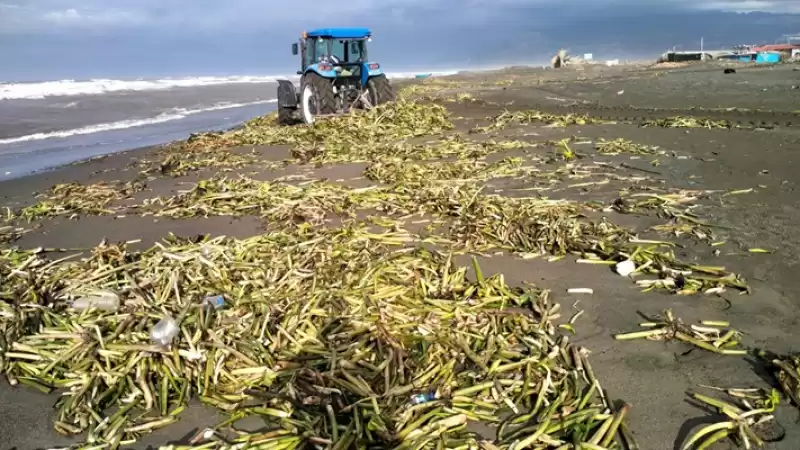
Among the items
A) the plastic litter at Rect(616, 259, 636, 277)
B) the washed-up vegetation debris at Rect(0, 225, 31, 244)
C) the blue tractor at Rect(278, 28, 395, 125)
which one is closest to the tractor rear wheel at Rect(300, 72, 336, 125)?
the blue tractor at Rect(278, 28, 395, 125)

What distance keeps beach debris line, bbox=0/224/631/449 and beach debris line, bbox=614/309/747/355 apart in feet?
1.82

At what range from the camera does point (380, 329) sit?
10.8ft

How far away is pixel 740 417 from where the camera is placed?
2.54 metres

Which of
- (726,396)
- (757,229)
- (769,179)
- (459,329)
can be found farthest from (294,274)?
(769,179)

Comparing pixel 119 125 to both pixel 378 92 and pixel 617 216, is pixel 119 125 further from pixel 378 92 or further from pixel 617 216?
pixel 617 216

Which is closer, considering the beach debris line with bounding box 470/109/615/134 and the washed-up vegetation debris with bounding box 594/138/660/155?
the washed-up vegetation debris with bounding box 594/138/660/155

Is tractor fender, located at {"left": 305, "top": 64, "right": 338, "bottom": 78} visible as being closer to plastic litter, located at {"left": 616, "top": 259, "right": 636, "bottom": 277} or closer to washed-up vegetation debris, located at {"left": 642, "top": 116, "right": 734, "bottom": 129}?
washed-up vegetation debris, located at {"left": 642, "top": 116, "right": 734, "bottom": 129}

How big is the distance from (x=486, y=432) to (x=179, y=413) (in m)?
1.65

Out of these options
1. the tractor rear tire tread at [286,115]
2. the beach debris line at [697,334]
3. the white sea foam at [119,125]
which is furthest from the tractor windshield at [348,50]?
the beach debris line at [697,334]

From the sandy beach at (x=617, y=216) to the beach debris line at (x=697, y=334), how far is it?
0.05m

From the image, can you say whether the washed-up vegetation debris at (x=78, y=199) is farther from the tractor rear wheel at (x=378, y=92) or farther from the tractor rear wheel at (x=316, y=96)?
the tractor rear wheel at (x=378, y=92)

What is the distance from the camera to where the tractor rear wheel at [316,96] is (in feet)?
47.8

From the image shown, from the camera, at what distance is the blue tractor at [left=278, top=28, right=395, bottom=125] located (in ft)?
48.2

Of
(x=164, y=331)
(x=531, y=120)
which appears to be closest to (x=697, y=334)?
(x=164, y=331)
